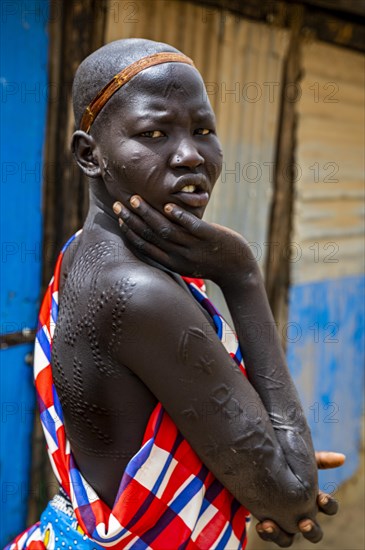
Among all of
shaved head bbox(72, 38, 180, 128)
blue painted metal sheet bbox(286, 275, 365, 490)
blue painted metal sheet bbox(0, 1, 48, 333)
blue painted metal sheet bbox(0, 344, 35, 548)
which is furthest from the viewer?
blue painted metal sheet bbox(286, 275, 365, 490)

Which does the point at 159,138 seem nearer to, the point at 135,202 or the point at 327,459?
the point at 135,202

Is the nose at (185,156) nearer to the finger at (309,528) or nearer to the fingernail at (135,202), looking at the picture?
the fingernail at (135,202)

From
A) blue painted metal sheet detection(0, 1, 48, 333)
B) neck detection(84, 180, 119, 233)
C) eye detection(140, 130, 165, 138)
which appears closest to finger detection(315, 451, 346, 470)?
neck detection(84, 180, 119, 233)

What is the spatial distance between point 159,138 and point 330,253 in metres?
3.57

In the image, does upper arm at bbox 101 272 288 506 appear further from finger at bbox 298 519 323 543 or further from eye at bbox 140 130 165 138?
eye at bbox 140 130 165 138

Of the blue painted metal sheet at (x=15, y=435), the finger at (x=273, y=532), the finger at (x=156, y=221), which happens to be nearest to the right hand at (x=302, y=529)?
the finger at (x=273, y=532)

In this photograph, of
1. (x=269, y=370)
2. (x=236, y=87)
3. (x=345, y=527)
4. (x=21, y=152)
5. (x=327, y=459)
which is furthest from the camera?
(x=345, y=527)

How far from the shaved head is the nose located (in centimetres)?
23

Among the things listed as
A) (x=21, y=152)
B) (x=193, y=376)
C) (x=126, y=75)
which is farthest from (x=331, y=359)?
(x=126, y=75)

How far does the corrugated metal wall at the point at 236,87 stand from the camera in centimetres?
347

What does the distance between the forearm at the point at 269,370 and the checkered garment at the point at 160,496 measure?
45mm

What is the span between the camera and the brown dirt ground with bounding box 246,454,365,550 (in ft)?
14.5

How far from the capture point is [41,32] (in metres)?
3.07

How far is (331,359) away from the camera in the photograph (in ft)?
17.3
